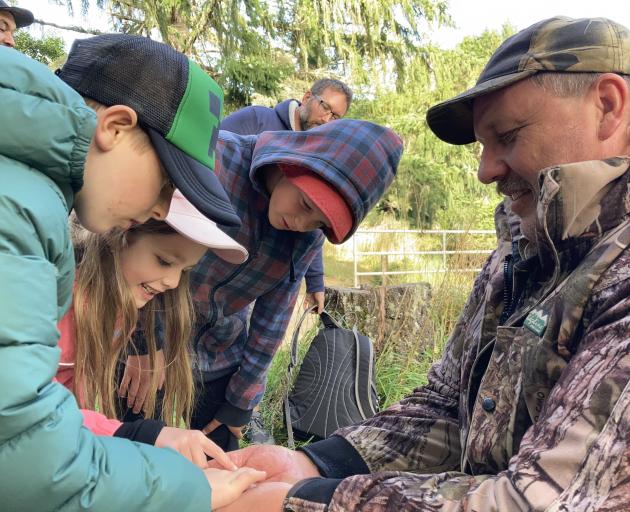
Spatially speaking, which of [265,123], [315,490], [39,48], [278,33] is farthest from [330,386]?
[39,48]

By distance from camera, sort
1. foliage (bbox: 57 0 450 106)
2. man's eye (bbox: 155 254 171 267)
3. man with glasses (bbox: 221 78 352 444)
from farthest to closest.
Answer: foliage (bbox: 57 0 450 106)
man with glasses (bbox: 221 78 352 444)
man's eye (bbox: 155 254 171 267)

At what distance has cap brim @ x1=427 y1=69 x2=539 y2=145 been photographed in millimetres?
1669

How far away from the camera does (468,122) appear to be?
6.59 ft

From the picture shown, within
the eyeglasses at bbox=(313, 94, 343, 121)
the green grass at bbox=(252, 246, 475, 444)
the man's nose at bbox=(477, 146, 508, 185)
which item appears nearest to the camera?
the man's nose at bbox=(477, 146, 508, 185)

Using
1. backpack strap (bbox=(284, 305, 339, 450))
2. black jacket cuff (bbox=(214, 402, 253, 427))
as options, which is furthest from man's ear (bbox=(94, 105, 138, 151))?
backpack strap (bbox=(284, 305, 339, 450))

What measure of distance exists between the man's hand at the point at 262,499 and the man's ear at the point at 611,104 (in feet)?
3.85

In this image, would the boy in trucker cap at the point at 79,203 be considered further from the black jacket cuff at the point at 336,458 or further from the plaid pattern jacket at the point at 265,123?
the plaid pattern jacket at the point at 265,123

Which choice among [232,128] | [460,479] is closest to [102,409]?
[460,479]

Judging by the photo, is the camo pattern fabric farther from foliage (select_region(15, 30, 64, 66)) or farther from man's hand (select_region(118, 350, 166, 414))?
foliage (select_region(15, 30, 64, 66))

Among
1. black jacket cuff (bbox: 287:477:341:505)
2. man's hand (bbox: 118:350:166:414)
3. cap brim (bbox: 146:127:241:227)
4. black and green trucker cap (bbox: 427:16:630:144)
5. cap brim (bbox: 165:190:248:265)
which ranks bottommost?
man's hand (bbox: 118:350:166:414)

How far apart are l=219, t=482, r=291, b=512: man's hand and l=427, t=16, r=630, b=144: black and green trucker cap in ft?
3.65

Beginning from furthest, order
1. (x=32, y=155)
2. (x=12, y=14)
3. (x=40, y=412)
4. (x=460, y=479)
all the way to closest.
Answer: (x=12, y=14), (x=460, y=479), (x=32, y=155), (x=40, y=412)

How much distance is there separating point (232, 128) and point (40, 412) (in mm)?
3342

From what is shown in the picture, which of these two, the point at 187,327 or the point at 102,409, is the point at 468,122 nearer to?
the point at 187,327
